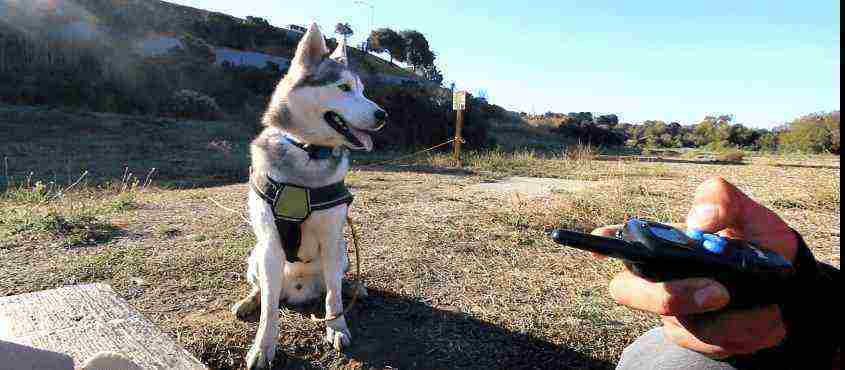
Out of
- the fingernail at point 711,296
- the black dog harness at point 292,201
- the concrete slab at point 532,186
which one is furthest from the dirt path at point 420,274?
the fingernail at point 711,296

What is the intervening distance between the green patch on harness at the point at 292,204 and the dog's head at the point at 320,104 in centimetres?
30

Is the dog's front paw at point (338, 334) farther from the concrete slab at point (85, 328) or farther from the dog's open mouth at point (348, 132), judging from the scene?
the dog's open mouth at point (348, 132)

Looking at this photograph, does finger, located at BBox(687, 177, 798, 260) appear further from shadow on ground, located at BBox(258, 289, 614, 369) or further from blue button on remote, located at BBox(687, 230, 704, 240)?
shadow on ground, located at BBox(258, 289, 614, 369)

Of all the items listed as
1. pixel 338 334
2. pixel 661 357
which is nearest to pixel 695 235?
pixel 661 357

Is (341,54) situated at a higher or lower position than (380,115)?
higher

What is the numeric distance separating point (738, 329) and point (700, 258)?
0.56 ft

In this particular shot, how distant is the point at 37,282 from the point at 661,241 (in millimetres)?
3291

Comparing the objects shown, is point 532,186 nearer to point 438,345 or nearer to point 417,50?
point 438,345

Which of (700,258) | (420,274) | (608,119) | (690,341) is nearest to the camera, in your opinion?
(700,258)

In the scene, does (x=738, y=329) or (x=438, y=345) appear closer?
(x=738, y=329)

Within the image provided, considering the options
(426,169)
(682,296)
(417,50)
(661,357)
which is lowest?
(426,169)

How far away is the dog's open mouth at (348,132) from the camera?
2.47 meters

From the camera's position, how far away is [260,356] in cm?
214

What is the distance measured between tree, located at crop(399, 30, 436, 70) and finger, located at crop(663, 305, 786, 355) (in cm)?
4616
